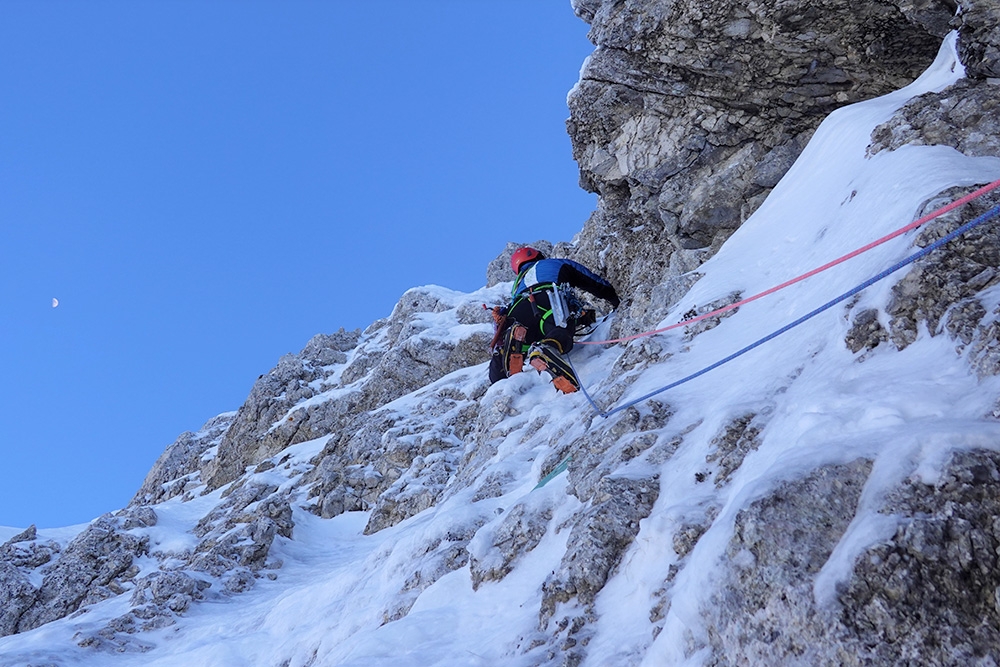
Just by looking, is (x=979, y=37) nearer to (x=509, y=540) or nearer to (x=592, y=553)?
(x=592, y=553)

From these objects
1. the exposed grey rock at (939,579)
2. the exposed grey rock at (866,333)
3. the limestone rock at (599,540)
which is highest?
Answer: the exposed grey rock at (866,333)

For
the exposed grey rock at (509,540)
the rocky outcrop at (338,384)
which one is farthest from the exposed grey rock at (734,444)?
the rocky outcrop at (338,384)

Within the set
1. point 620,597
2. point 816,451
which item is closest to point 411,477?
point 620,597

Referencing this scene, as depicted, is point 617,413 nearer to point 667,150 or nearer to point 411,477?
point 667,150

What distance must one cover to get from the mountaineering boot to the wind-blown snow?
33cm

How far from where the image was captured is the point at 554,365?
1183cm

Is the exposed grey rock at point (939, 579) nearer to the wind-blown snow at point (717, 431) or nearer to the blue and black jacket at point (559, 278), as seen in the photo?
the wind-blown snow at point (717, 431)

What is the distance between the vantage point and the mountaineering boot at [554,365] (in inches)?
452

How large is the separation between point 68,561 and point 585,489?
46.4ft

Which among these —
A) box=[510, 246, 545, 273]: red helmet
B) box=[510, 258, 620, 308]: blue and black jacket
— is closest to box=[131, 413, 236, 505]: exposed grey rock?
box=[510, 246, 545, 273]: red helmet

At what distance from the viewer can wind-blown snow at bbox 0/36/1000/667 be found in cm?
366

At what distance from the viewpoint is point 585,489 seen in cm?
609

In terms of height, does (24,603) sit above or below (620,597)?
above

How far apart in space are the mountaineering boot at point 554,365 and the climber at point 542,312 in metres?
0.59
